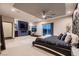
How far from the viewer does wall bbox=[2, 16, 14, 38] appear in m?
2.07

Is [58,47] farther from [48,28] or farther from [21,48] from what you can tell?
[21,48]

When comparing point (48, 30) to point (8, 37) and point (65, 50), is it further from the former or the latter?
point (8, 37)

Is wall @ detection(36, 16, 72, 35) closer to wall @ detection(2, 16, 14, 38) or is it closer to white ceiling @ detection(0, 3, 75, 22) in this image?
white ceiling @ detection(0, 3, 75, 22)

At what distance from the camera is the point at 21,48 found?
2.66 metres

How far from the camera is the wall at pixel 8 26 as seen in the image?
2.07 m

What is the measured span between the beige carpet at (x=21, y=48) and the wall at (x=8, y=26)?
18 cm

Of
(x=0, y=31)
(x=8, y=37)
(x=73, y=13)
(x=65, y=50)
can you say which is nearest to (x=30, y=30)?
(x=8, y=37)

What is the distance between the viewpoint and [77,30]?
238 centimetres

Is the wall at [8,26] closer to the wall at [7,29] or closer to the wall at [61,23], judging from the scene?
the wall at [7,29]

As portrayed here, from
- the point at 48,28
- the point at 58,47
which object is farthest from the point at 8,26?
the point at 58,47

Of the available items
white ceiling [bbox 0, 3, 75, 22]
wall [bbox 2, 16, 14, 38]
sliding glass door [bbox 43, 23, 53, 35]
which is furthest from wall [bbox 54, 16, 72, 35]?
wall [bbox 2, 16, 14, 38]

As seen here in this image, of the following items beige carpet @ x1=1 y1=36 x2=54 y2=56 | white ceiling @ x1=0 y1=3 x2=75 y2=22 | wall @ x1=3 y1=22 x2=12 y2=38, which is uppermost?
white ceiling @ x1=0 y1=3 x2=75 y2=22

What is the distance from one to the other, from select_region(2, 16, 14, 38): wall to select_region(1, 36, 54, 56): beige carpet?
18 centimetres

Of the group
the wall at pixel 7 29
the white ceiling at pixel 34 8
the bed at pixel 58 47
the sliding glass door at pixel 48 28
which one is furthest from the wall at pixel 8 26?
the bed at pixel 58 47
